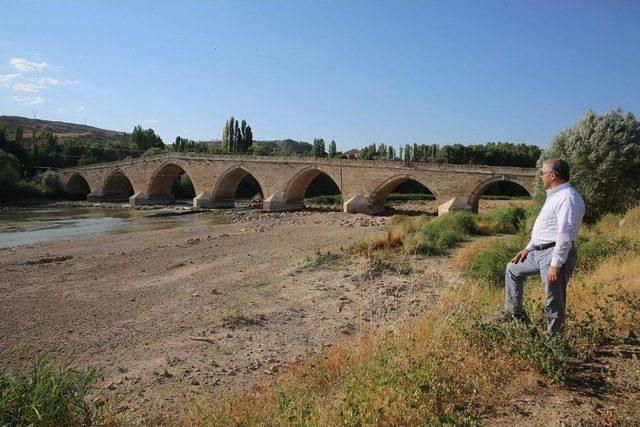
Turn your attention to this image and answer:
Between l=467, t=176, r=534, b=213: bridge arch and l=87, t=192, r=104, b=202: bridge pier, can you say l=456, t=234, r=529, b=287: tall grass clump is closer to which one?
l=467, t=176, r=534, b=213: bridge arch

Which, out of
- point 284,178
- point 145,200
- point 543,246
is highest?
point 284,178

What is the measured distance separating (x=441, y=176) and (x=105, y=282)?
20.2 m

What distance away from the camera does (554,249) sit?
11.1ft

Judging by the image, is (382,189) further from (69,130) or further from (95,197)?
(69,130)

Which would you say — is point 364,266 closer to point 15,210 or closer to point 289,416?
point 289,416

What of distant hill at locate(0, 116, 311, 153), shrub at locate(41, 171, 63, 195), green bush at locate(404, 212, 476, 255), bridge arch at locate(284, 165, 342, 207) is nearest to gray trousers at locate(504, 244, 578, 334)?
green bush at locate(404, 212, 476, 255)

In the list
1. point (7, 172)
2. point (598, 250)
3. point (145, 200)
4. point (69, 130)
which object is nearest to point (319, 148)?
point (145, 200)

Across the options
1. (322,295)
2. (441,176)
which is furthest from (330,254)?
(441,176)

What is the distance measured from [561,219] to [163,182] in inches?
1692

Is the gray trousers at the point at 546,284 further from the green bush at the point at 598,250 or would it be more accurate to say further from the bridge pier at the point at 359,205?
the bridge pier at the point at 359,205

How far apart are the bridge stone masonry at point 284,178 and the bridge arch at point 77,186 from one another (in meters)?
0.11

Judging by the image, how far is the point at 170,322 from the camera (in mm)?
7191

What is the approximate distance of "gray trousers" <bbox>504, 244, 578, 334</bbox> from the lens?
11.2ft

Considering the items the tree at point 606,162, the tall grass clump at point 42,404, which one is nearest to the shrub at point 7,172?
the tree at point 606,162
